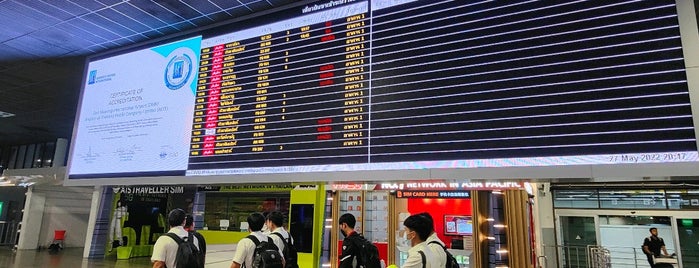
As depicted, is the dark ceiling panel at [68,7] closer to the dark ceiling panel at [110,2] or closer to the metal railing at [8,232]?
the dark ceiling panel at [110,2]

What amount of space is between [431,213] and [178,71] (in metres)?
5.32

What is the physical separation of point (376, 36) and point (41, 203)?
44.3ft

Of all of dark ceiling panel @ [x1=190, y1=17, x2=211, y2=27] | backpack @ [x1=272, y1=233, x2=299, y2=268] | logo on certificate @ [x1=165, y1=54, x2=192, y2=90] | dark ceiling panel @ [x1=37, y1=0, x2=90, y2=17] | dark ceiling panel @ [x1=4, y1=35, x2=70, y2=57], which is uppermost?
dark ceiling panel @ [x1=4, y1=35, x2=70, y2=57]

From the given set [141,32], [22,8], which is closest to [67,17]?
[22,8]

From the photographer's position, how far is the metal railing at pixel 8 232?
1489cm

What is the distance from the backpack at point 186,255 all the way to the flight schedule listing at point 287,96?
0.88m

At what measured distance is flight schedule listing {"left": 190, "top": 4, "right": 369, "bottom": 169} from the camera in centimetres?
368

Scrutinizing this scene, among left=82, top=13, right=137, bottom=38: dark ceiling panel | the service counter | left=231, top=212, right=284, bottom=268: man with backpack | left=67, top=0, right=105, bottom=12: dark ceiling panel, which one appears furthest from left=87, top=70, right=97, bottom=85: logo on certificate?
the service counter

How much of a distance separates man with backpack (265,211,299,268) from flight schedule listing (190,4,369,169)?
0.55 meters

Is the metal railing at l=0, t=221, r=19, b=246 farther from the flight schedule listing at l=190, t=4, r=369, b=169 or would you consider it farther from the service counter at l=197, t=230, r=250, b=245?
the flight schedule listing at l=190, t=4, r=369, b=169

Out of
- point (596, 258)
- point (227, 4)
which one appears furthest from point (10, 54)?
point (596, 258)

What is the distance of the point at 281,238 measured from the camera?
3934mm

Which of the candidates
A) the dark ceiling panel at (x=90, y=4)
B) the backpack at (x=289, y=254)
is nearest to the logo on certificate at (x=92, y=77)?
the dark ceiling panel at (x=90, y=4)

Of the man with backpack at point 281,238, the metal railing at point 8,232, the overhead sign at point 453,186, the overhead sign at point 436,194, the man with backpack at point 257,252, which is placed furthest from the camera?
the metal railing at point 8,232
